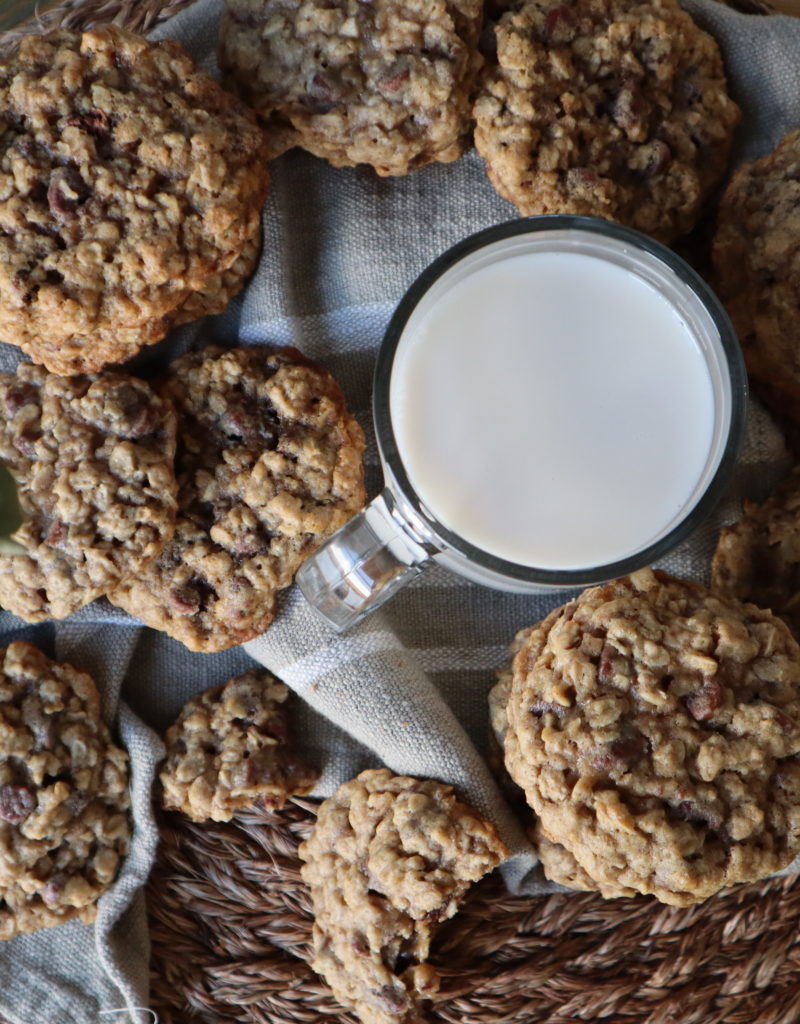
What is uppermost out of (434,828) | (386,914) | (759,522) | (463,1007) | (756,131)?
(756,131)

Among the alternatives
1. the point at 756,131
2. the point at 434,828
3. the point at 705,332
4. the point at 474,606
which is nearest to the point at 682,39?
the point at 756,131

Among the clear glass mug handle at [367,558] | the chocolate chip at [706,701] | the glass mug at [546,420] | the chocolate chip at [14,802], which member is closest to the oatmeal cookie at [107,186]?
the glass mug at [546,420]

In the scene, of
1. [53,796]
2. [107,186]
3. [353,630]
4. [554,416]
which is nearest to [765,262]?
[554,416]

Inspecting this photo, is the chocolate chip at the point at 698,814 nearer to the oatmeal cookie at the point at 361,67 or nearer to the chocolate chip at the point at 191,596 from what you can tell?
the chocolate chip at the point at 191,596

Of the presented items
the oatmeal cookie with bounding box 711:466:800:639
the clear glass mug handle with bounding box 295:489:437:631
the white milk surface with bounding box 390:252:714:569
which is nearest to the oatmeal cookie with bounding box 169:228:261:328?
the white milk surface with bounding box 390:252:714:569

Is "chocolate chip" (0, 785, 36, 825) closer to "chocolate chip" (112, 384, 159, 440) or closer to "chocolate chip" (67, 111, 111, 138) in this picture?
"chocolate chip" (112, 384, 159, 440)

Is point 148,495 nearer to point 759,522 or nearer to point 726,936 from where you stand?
point 759,522
